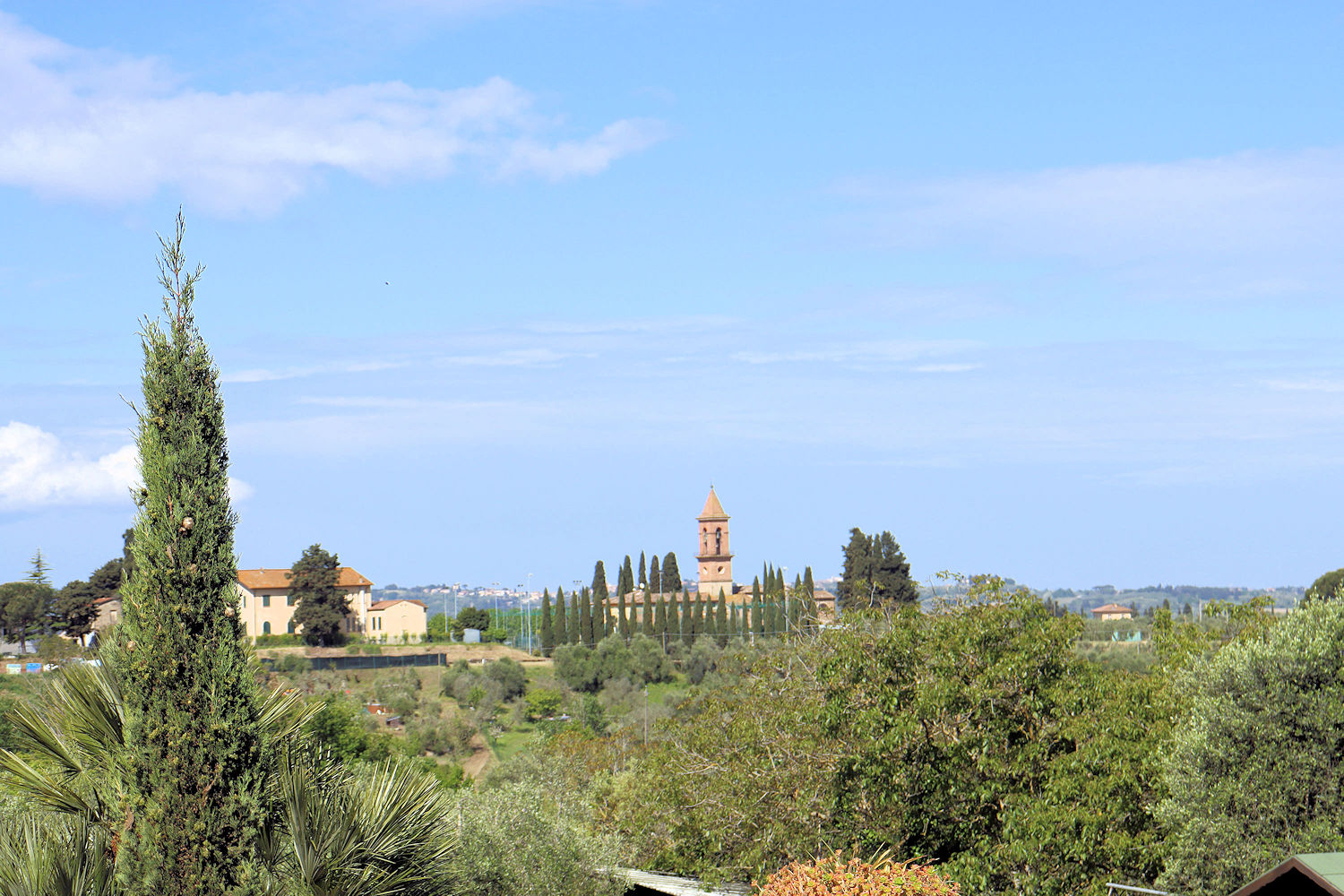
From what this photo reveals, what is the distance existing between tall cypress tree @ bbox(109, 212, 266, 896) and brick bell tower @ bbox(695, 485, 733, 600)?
115 metres

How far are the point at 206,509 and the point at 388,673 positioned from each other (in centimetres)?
7528

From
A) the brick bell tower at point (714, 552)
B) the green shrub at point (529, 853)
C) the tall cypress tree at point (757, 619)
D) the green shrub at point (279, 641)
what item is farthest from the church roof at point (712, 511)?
the green shrub at point (529, 853)

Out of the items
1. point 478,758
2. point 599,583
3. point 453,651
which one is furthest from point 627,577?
point 478,758

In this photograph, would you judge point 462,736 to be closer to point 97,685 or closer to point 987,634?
point 987,634

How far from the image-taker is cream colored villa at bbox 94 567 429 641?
94.2 m

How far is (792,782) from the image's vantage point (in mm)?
18938

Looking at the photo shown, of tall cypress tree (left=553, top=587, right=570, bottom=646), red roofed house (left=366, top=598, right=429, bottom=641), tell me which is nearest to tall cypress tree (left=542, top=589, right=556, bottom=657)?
tall cypress tree (left=553, top=587, right=570, bottom=646)

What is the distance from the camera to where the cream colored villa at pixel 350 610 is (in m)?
94.2

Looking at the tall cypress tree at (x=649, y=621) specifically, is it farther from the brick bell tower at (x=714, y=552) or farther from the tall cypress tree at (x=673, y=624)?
the brick bell tower at (x=714, y=552)

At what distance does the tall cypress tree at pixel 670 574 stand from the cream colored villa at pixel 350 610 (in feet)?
74.5

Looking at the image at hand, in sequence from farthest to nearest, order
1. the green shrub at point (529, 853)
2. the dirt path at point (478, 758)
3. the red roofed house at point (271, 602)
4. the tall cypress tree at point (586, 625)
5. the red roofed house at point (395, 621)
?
1. the red roofed house at point (395, 621)
2. the tall cypress tree at point (586, 625)
3. the red roofed house at point (271, 602)
4. the dirt path at point (478, 758)
5. the green shrub at point (529, 853)

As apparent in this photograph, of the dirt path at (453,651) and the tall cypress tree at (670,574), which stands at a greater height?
the tall cypress tree at (670,574)

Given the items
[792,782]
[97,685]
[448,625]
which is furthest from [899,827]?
[448,625]

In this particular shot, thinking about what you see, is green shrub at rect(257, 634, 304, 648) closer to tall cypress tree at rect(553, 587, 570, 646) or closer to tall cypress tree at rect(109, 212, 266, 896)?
tall cypress tree at rect(553, 587, 570, 646)
